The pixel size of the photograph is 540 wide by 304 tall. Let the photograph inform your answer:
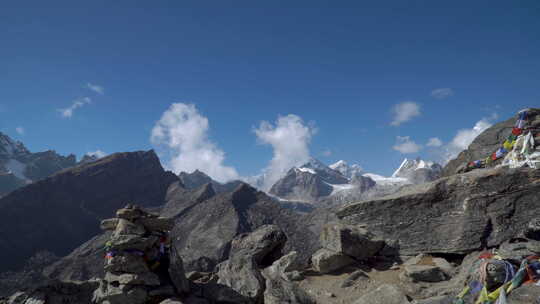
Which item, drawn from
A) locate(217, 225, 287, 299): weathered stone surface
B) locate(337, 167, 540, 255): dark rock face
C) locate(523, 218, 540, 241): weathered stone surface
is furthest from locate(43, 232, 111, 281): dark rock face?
locate(523, 218, 540, 241): weathered stone surface

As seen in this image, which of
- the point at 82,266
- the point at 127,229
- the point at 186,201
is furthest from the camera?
the point at 186,201

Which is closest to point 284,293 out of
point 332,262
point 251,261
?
point 251,261

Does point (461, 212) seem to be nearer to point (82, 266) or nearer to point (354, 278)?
point (354, 278)

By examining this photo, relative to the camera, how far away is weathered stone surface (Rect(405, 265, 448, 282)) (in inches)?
447

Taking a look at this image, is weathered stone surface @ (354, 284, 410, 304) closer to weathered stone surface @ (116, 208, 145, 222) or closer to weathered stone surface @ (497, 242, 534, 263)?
weathered stone surface @ (497, 242, 534, 263)

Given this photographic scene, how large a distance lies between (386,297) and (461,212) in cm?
605

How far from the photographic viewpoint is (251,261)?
13.6 meters

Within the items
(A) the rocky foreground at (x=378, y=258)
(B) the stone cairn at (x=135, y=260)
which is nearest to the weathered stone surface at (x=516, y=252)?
(A) the rocky foreground at (x=378, y=258)

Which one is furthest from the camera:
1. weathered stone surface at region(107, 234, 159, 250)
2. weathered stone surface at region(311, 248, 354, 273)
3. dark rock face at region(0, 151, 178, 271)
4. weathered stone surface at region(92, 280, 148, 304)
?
dark rock face at region(0, 151, 178, 271)

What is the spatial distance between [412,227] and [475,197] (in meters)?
2.92

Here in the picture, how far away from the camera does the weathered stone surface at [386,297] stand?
9.92m

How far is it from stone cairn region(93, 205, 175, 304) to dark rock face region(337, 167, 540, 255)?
9.94 metres

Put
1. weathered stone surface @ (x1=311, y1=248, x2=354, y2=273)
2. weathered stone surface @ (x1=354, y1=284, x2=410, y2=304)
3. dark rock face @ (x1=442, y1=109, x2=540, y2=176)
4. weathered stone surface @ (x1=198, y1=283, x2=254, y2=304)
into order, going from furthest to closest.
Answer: dark rock face @ (x1=442, y1=109, x2=540, y2=176), weathered stone surface @ (x1=311, y1=248, x2=354, y2=273), weathered stone surface @ (x1=198, y1=283, x2=254, y2=304), weathered stone surface @ (x1=354, y1=284, x2=410, y2=304)

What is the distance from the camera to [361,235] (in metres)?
14.7
